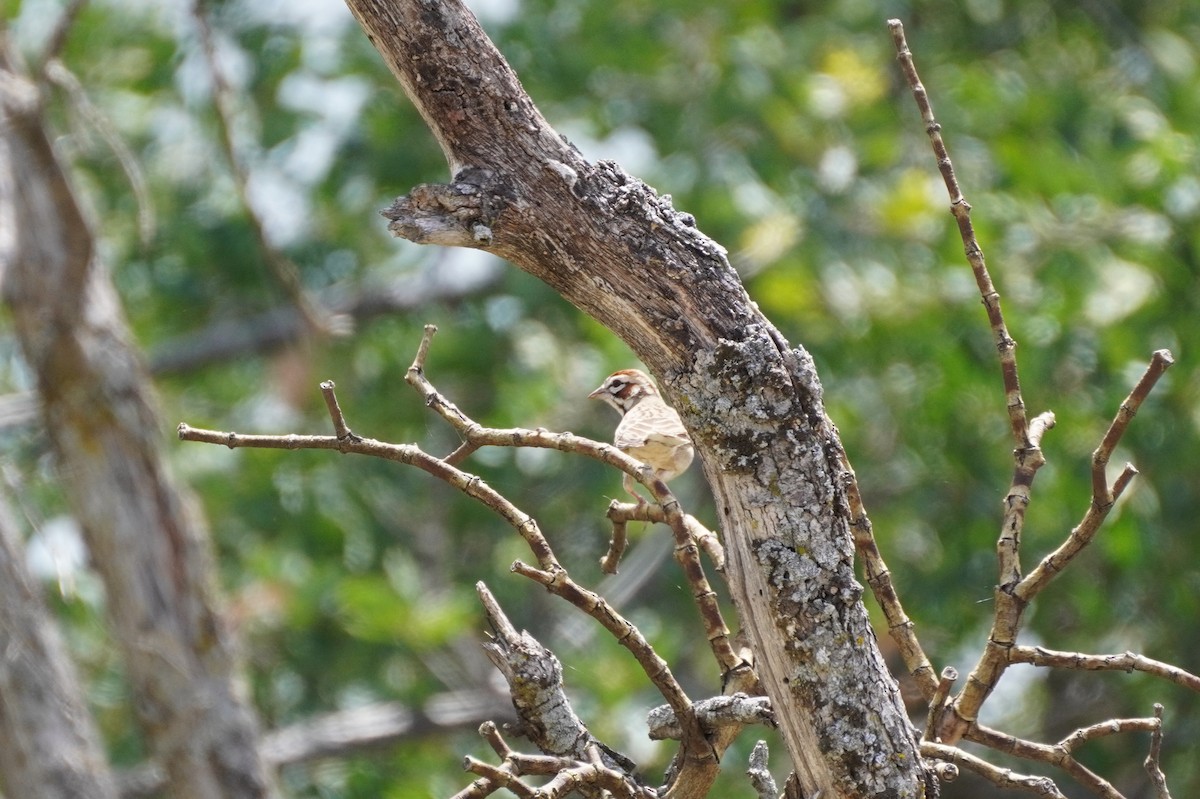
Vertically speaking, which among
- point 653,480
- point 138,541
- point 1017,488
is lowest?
point 653,480

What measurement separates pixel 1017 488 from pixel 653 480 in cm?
55

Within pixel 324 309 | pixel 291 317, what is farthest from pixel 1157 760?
pixel 291 317

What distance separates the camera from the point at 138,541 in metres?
6.36

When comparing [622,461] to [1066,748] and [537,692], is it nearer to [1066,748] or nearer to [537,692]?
[537,692]

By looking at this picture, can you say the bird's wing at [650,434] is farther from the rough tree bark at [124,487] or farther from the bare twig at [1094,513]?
the rough tree bark at [124,487]

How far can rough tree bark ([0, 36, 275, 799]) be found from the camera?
6.26 m

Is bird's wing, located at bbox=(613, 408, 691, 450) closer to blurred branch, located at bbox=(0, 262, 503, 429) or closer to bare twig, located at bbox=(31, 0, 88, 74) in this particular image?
bare twig, located at bbox=(31, 0, 88, 74)

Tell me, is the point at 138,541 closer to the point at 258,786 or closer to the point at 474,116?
the point at 258,786

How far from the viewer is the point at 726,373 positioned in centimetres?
183

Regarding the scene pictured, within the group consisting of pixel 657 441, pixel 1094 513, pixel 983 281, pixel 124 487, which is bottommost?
pixel 1094 513

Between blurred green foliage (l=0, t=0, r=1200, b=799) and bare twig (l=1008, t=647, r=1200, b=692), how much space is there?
13.3 feet

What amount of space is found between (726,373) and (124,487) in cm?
507

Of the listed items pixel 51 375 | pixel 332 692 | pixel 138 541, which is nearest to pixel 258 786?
pixel 138 541

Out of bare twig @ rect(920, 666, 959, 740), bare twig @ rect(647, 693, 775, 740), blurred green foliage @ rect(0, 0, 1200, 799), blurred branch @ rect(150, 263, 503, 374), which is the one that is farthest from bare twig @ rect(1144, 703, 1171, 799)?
blurred branch @ rect(150, 263, 503, 374)
